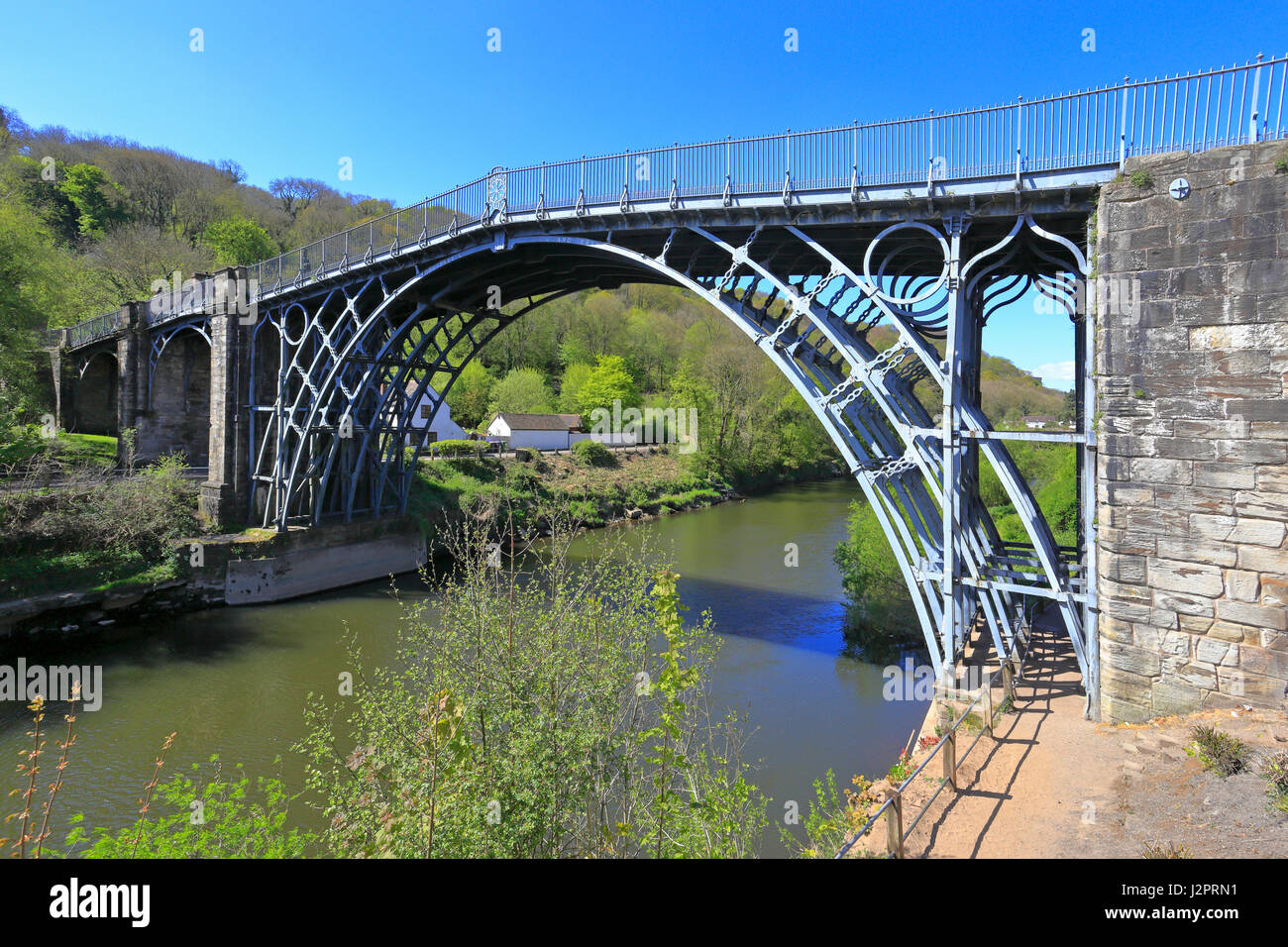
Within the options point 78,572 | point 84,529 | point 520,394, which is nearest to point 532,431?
point 520,394

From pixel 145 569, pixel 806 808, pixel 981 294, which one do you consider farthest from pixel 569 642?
pixel 145 569

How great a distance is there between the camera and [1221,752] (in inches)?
237

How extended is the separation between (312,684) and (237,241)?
46.0m

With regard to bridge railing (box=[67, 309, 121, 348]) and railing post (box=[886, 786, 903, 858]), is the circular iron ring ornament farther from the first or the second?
bridge railing (box=[67, 309, 121, 348])

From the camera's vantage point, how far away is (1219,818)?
5.28 m

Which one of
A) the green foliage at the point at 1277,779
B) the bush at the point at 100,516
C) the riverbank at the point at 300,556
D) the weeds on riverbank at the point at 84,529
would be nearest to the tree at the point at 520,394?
the riverbank at the point at 300,556

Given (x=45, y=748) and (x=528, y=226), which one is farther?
(x=528, y=226)

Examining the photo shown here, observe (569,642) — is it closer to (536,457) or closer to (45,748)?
(45,748)

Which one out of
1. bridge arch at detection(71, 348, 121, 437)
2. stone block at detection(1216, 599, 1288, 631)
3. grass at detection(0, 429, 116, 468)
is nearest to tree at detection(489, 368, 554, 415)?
bridge arch at detection(71, 348, 121, 437)

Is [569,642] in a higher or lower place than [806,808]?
higher

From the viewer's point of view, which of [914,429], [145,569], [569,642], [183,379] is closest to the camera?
[569,642]

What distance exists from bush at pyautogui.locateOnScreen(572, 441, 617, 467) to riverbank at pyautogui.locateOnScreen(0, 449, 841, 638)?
3122 millimetres

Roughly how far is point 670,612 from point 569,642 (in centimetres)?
232

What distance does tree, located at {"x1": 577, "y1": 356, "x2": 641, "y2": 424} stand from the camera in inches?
1948
